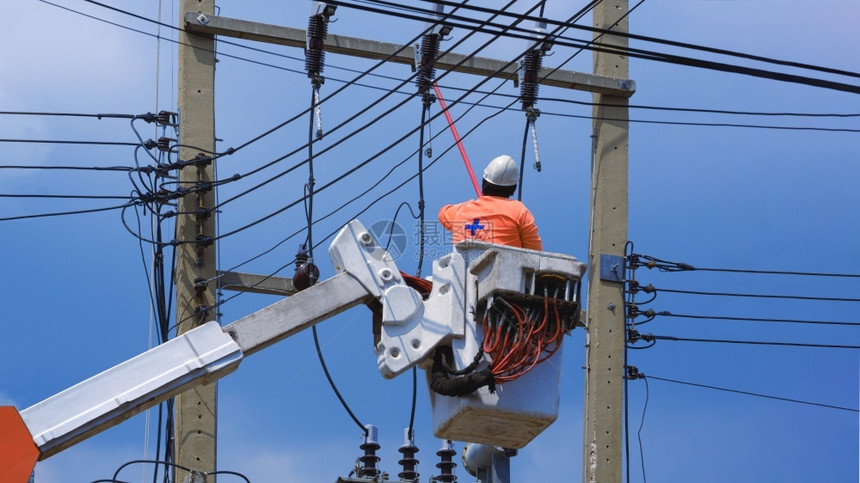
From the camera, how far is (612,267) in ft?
45.7

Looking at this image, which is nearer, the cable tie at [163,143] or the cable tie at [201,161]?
the cable tie at [201,161]

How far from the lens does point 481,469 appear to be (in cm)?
1163

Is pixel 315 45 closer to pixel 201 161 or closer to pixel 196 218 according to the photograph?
pixel 201 161

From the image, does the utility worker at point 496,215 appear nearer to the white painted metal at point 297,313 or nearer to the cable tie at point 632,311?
the white painted metal at point 297,313

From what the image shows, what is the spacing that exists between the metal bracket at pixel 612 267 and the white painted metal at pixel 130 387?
4563 mm

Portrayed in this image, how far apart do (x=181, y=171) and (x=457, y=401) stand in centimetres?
375

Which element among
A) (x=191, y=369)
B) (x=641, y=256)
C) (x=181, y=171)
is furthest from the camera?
(x=641, y=256)

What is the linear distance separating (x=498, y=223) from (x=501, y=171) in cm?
48

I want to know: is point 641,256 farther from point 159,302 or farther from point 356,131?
point 159,302

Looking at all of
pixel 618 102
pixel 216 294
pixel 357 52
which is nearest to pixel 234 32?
pixel 357 52

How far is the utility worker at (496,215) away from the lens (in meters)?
10.7

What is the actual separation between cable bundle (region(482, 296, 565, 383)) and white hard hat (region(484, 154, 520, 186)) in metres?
1.17

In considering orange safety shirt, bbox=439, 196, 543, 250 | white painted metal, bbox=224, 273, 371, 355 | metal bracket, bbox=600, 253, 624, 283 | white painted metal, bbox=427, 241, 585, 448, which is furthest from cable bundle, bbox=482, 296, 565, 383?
metal bracket, bbox=600, 253, 624, 283

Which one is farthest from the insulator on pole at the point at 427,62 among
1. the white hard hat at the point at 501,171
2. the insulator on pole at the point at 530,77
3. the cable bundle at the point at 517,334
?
the cable bundle at the point at 517,334
